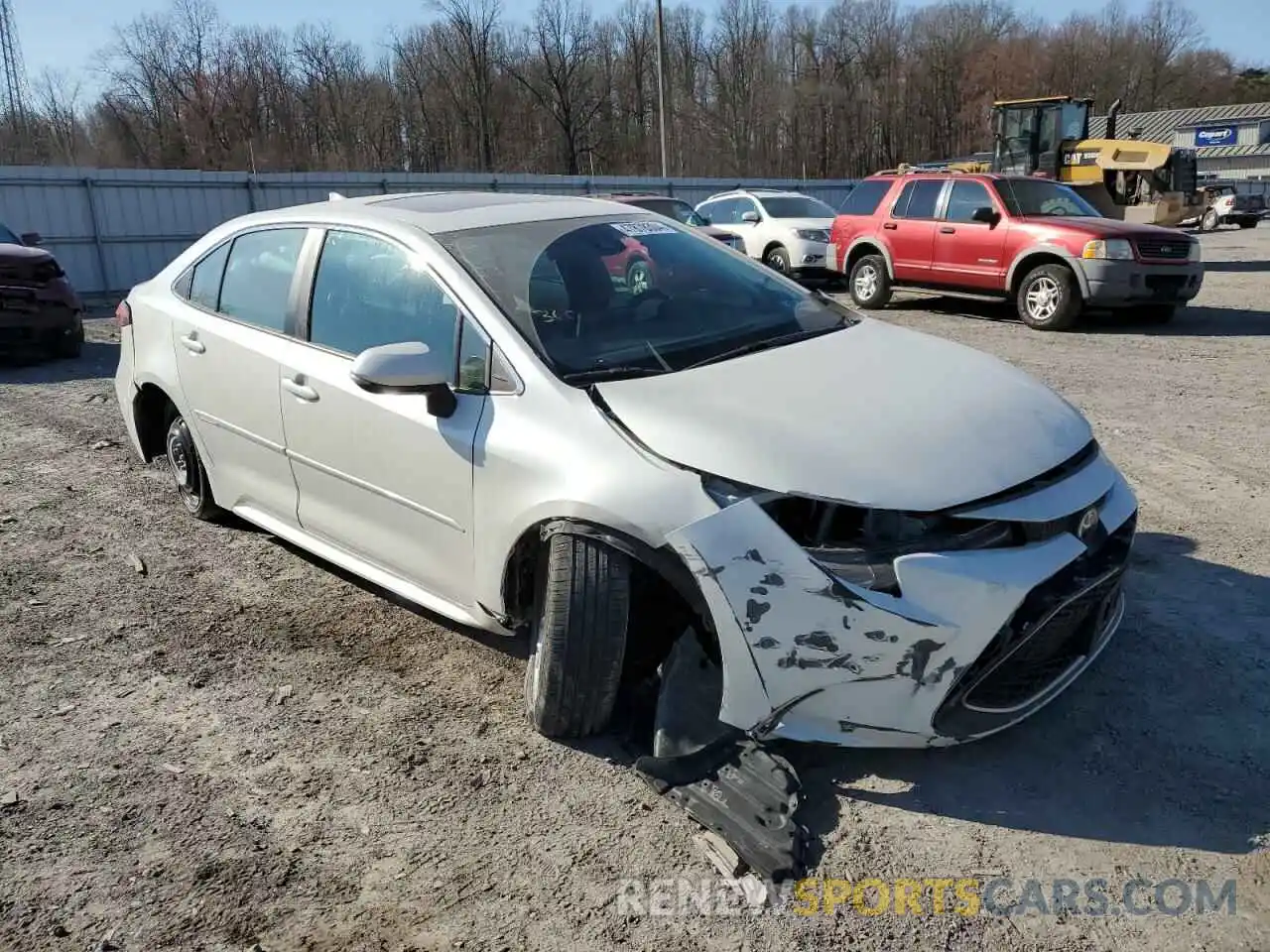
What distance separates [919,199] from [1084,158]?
8140mm

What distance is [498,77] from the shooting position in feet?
189

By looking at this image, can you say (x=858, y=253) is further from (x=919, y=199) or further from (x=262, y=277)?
(x=262, y=277)

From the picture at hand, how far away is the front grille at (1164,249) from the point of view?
1095cm

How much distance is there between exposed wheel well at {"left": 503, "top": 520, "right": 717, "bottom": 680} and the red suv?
9.63m

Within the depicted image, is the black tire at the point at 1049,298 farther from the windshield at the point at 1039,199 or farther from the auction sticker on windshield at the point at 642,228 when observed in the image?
the auction sticker on windshield at the point at 642,228

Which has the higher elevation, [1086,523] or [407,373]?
[407,373]

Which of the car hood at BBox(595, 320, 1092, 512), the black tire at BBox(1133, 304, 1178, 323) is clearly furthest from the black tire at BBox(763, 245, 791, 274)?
the car hood at BBox(595, 320, 1092, 512)

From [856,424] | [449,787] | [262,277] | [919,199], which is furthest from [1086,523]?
[919,199]

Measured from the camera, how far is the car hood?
8.70 feet

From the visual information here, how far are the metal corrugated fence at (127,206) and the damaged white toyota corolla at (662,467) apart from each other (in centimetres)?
1458

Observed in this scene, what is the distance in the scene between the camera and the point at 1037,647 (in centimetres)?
282

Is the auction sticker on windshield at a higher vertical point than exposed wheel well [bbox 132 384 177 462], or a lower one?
higher

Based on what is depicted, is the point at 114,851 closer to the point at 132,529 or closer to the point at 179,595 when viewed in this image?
the point at 179,595

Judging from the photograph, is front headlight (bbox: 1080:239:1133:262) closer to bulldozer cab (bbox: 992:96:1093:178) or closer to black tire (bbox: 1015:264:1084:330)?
black tire (bbox: 1015:264:1084:330)
